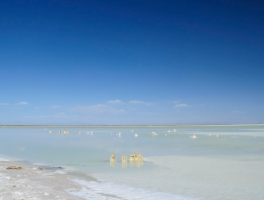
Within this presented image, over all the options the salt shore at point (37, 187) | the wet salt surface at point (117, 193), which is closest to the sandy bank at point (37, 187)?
the salt shore at point (37, 187)

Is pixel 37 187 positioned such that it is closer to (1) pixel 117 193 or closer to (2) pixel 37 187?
(2) pixel 37 187

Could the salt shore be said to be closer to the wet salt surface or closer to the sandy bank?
the sandy bank

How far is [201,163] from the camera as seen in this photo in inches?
604

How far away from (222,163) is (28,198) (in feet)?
37.8

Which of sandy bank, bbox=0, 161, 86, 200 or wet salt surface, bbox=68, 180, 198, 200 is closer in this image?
sandy bank, bbox=0, 161, 86, 200

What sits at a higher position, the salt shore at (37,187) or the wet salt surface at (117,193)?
the salt shore at (37,187)

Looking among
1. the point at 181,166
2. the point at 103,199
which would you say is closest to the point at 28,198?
the point at 103,199

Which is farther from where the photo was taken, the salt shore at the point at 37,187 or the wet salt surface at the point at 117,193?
the wet salt surface at the point at 117,193

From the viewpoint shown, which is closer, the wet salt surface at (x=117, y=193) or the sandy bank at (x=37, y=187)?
the sandy bank at (x=37, y=187)

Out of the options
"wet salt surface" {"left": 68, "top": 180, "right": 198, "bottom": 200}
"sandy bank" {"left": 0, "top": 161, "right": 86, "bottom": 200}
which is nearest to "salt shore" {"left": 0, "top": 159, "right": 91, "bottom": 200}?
"sandy bank" {"left": 0, "top": 161, "right": 86, "bottom": 200}

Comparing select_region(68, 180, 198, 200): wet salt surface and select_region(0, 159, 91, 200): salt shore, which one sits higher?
select_region(0, 159, 91, 200): salt shore

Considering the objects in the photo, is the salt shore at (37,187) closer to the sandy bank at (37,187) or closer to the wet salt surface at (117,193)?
the sandy bank at (37,187)

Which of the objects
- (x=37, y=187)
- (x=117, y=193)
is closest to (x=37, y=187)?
(x=37, y=187)

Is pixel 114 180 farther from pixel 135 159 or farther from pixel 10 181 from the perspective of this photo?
pixel 135 159
